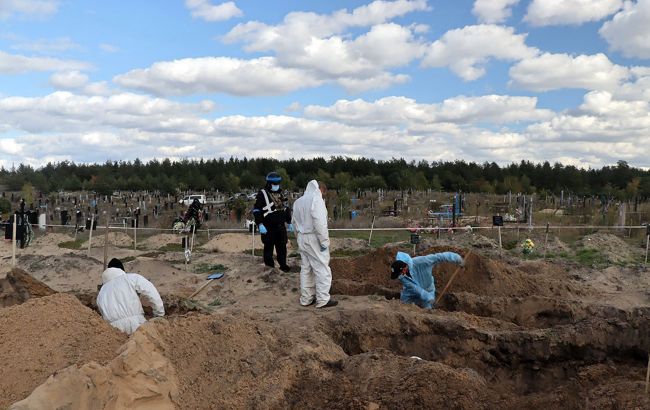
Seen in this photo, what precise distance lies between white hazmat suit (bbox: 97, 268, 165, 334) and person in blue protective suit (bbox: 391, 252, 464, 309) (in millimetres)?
3367

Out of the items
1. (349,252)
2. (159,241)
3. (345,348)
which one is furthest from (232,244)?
(345,348)

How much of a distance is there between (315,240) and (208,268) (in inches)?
202

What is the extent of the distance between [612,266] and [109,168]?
57084 millimetres

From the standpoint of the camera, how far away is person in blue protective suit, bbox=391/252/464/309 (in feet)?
25.4

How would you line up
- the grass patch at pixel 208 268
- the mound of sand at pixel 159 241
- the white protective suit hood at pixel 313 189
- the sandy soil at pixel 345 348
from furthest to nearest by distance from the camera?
the mound of sand at pixel 159 241, the grass patch at pixel 208 268, the white protective suit hood at pixel 313 189, the sandy soil at pixel 345 348

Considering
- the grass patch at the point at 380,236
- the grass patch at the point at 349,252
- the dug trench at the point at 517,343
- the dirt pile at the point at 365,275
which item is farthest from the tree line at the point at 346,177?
the dug trench at the point at 517,343

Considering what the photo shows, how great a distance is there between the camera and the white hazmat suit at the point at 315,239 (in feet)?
24.7

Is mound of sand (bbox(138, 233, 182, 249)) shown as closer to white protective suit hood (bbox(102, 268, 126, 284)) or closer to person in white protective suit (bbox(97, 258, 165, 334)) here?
white protective suit hood (bbox(102, 268, 126, 284))

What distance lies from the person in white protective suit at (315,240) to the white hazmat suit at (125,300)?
7.87 ft

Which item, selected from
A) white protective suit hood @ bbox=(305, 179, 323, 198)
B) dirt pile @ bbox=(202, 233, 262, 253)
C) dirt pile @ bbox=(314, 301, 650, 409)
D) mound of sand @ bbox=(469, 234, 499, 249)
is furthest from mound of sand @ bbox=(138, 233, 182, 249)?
dirt pile @ bbox=(314, 301, 650, 409)

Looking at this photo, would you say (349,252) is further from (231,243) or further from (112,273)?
(112,273)

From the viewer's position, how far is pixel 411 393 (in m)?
4.16

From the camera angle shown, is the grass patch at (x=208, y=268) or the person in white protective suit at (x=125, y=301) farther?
the grass patch at (x=208, y=268)

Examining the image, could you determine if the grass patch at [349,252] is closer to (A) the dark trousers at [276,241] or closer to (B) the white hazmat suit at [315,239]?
(A) the dark trousers at [276,241]
